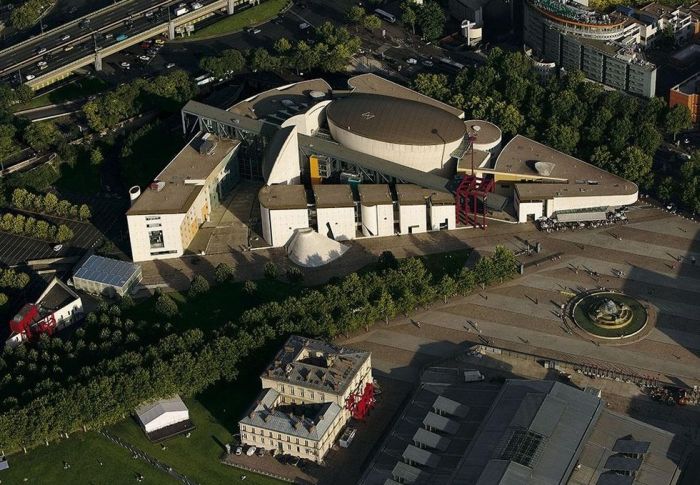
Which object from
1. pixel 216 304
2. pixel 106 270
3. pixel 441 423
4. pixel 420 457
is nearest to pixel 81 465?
pixel 216 304

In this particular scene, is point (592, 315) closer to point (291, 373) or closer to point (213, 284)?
point (291, 373)

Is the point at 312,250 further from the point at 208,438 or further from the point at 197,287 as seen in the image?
the point at 208,438

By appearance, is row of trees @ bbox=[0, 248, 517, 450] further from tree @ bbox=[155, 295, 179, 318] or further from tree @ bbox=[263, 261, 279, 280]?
tree @ bbox=[263, 261, 279, 280]

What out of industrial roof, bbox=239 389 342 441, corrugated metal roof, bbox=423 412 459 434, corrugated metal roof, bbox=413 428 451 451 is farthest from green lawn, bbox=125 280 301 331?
corrugated metal roof, bbox=413 428 451 451

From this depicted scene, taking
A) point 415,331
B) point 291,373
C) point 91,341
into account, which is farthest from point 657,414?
point 91,341

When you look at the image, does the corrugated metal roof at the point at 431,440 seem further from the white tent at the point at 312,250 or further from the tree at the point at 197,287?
the tree at the point at 197,287

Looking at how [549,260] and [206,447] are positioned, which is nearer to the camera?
[206,447]
